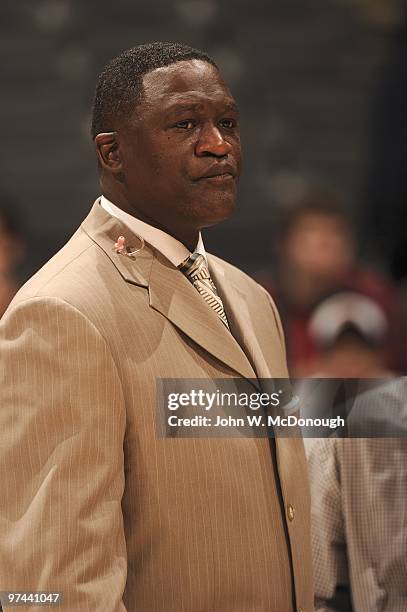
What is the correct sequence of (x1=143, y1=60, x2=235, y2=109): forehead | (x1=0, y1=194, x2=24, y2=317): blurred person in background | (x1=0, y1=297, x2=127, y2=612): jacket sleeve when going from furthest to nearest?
(x1=0, y1=194, x2=24, y2=317): blurred person in background < (x1=143, y1=60, x2=235, y2=109): forehead < (x1=0, y1=297, x2=127, y2=612): jacket sleeve

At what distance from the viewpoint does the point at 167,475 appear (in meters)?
1.20

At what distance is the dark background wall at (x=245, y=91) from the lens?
1441 mm

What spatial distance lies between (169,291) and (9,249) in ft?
1.08

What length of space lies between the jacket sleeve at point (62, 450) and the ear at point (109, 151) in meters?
0.25

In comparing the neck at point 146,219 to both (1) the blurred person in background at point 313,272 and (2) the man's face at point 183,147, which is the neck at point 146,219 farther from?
(1) the blurred person in background at point 313,272

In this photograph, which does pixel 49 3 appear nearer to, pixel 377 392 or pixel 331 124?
pixel 331 124

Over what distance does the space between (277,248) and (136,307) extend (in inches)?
12.7

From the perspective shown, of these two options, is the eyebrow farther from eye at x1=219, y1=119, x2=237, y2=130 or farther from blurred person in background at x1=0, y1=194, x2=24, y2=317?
blurred person in background at x1=0, y1=194, x2=24, y2=317

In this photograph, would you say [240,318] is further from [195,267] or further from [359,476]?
[359,476]

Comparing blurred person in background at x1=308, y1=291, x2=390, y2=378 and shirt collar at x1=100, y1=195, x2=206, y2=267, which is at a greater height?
shirt collar at x1=100, y1=195, x2=206, y2=267

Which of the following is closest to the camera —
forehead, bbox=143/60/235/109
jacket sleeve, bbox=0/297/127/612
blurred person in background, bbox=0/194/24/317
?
jacket sleeve, bbox=0/297/127/612

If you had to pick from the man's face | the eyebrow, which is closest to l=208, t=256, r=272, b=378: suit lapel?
A: the man's face

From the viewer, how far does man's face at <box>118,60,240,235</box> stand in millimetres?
1238

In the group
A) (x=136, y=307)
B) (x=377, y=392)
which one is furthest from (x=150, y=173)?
(x=377, y=392)
